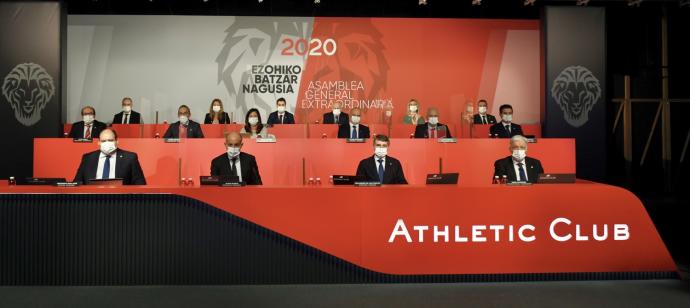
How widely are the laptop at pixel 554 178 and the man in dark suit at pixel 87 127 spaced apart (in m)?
6.00

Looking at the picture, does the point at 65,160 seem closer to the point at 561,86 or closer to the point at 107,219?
the point at 107,219

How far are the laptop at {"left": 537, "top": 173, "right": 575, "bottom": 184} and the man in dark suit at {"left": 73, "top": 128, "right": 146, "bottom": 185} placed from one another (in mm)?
3620

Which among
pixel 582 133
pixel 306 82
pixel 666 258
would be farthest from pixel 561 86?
pixel 666 258

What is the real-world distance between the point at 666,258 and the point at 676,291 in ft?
1.16

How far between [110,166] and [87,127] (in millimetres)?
2879

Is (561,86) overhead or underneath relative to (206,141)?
overhead

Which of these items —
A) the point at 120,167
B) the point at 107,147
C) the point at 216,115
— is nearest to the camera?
the point at 107,147

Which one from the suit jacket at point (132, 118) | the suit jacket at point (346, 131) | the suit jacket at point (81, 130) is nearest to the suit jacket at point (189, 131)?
the suit jacket at point (81, 130)

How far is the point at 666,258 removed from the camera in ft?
14.1

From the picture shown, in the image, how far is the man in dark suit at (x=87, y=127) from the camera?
806 cm

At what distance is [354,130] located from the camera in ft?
26.7

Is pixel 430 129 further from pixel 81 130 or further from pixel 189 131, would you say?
pixel 81 130

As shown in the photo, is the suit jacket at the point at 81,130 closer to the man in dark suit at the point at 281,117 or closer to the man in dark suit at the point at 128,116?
the man in dark suit at the point at 128,116

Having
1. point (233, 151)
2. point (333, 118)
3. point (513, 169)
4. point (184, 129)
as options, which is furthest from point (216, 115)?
point (513, 169)
